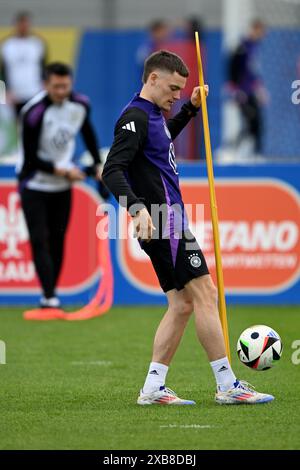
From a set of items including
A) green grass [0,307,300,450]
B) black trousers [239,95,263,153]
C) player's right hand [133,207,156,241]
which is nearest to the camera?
green grass [0,307,300,450]

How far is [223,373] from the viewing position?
697cm

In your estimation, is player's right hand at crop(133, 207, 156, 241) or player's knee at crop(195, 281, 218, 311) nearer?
player's right hand at crop(133, 207, 156, 241)

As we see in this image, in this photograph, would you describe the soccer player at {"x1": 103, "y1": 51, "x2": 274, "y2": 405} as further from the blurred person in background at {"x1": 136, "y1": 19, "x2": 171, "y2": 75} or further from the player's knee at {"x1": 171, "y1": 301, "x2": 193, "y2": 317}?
the blurred person in background at {"x1": 136, "y1": 19, "x2": 171, "y2": 75}

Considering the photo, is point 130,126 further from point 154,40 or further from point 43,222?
point 154,40

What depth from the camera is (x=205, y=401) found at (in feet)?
23.7

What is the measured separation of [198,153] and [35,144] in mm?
7543

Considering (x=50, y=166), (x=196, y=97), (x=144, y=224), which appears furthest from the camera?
(x=50, y=166)

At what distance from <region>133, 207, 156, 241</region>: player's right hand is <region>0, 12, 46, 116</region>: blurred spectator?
13.2m

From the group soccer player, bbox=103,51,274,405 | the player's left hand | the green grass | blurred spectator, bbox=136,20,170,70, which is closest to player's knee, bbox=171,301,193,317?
soccer player, bbox=103,51,274,405

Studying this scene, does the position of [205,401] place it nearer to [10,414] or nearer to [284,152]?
[10,414]

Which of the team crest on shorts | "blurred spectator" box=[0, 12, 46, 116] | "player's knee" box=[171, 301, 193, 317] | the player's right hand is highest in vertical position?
"blurred spectator" box=[0, 12, 46, 116]

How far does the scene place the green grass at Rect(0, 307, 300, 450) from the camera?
19.7 ft

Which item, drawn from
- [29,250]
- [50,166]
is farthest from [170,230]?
[29,250]

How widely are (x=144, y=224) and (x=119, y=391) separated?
5.13 ft
